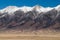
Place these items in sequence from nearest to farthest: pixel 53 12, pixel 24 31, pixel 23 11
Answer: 1. pixel 24 31
2. pixel 53 12
3. pixel 23 11

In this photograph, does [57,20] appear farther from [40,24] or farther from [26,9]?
[26,9]

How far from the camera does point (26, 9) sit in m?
76.0

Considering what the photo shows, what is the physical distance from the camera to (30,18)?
74562 millimetres

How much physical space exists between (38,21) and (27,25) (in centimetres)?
399

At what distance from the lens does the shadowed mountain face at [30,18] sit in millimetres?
70438

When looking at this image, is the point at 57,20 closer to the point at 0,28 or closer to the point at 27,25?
the point at 27,25

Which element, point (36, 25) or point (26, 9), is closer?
point (36, 25)

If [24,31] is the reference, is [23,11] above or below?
above

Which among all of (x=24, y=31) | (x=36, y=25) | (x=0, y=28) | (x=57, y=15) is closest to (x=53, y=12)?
(x=57, y=15)

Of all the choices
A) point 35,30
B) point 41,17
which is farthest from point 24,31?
point 41,17

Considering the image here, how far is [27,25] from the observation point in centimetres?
7262

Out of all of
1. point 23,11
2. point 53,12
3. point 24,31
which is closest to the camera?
point 24,31

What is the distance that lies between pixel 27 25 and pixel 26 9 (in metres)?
6.56

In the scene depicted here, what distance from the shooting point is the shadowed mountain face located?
70.4m
